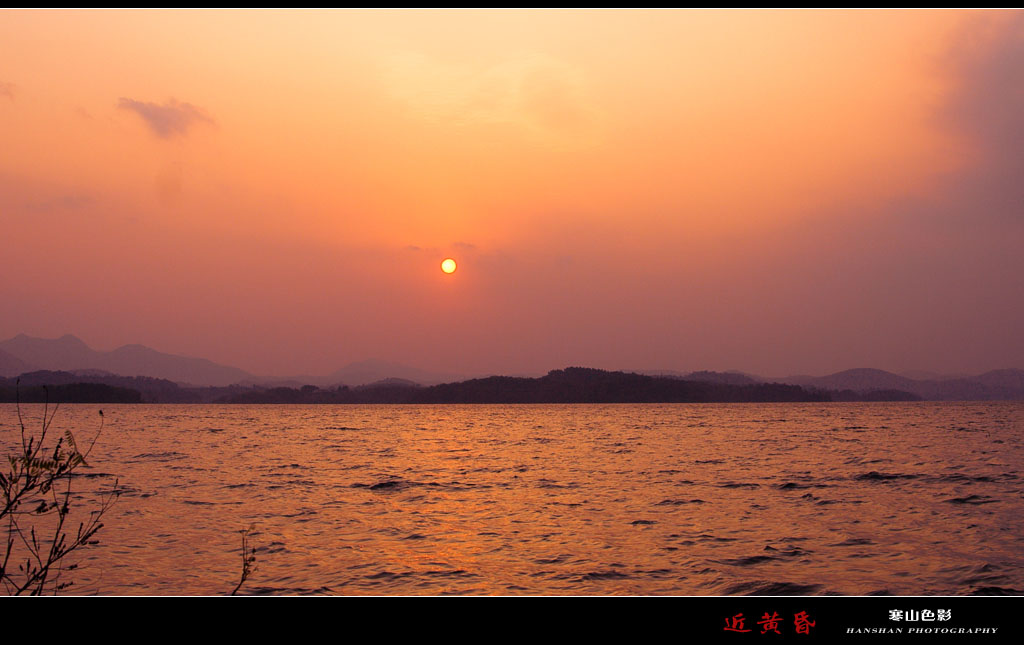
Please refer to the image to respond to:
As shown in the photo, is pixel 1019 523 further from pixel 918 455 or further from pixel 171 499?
pixel 918 455

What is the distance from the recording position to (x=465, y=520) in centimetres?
2545

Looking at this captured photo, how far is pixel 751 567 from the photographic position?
1808 cm

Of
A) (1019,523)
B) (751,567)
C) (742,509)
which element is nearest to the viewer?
(751,567)

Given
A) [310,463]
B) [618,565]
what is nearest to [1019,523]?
[618,565]

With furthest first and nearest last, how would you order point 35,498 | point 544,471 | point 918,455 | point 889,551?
point 918,455, point 544,471, point 35,498, point 889,551

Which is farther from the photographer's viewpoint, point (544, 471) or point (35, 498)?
point (544, 471)
